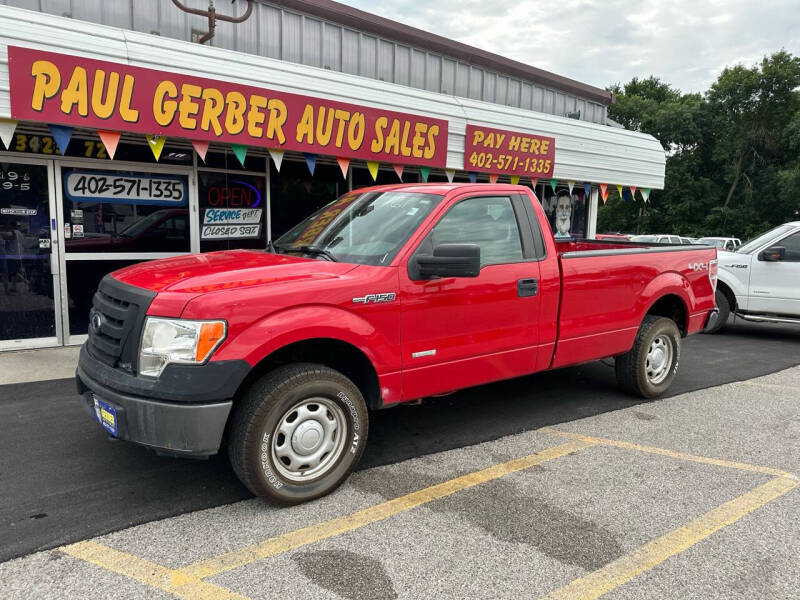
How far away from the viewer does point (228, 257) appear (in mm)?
4152

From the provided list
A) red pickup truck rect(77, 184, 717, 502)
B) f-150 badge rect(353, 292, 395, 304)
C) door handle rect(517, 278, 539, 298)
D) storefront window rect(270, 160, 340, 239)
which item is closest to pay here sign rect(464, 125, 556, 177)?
storefront window rect(270, 160, 340, 239)

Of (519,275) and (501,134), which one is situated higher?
(501,134)

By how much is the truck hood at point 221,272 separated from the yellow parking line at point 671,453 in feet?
7.56

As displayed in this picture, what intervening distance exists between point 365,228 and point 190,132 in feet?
12.2

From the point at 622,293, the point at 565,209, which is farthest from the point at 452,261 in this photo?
the point at 565,209

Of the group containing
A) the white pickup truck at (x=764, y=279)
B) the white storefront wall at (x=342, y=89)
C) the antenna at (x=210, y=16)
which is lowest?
the white pickup truck at (x=764, y=279)

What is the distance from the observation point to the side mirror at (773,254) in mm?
8914

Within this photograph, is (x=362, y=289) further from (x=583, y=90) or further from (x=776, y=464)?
(x=583, y=90)

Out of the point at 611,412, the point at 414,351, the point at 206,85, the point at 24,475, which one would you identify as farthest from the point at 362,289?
the point at 206,85

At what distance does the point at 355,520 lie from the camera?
3301 millimetres

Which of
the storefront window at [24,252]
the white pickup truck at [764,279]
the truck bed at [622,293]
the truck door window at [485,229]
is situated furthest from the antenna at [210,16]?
the white pickup truck at [764,279]

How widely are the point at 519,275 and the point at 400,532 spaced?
210 cm

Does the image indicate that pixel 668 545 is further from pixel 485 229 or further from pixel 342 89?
pixel 342 89

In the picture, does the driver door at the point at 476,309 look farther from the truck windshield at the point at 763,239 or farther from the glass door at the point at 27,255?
the truck windshield at the point at 763,239
